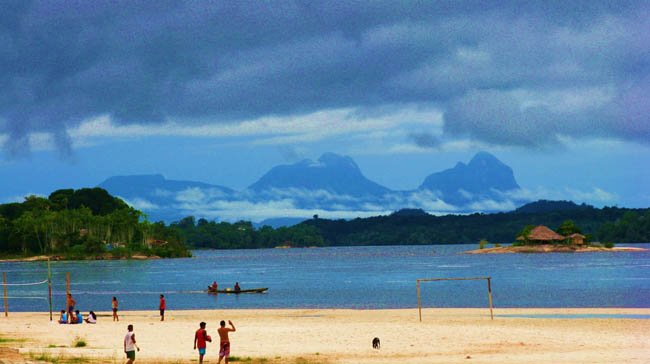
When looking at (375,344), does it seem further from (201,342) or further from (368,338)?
(201,342)

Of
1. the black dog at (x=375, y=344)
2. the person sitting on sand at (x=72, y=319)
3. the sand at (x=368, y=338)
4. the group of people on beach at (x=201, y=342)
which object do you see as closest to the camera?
the group of people on beach at (x=201, y=342)

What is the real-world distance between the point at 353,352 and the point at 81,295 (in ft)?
207

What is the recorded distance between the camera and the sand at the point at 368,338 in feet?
124

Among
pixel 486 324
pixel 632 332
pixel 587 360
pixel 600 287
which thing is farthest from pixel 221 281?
pixel 587 360

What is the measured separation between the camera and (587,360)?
35594 mm

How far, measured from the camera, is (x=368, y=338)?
45.2 meters

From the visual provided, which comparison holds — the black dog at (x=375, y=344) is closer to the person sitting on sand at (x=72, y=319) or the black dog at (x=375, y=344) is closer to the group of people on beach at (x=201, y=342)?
the group of people on beach at (x=201, y=342)

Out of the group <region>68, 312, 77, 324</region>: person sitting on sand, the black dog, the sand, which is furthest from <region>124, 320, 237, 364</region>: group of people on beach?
<region>68, 312, 77, 324</region>: person sitting on sand

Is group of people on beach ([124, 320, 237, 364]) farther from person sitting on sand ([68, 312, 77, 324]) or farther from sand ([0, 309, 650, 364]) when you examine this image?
person sitting on sand ([68, 312, 77, 324])

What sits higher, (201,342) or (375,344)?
(201,342)

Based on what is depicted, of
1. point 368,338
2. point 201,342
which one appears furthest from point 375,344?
point 201,342

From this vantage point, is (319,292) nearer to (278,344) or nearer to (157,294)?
(157,294)

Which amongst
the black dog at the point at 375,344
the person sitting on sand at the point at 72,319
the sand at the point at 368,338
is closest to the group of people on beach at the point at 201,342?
the sand at the point at 368,338

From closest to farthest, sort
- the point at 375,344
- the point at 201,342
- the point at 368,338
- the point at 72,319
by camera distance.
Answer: the point at 201,342 < the point at 375,344 < the point at 368,338 < the point at 72,319
